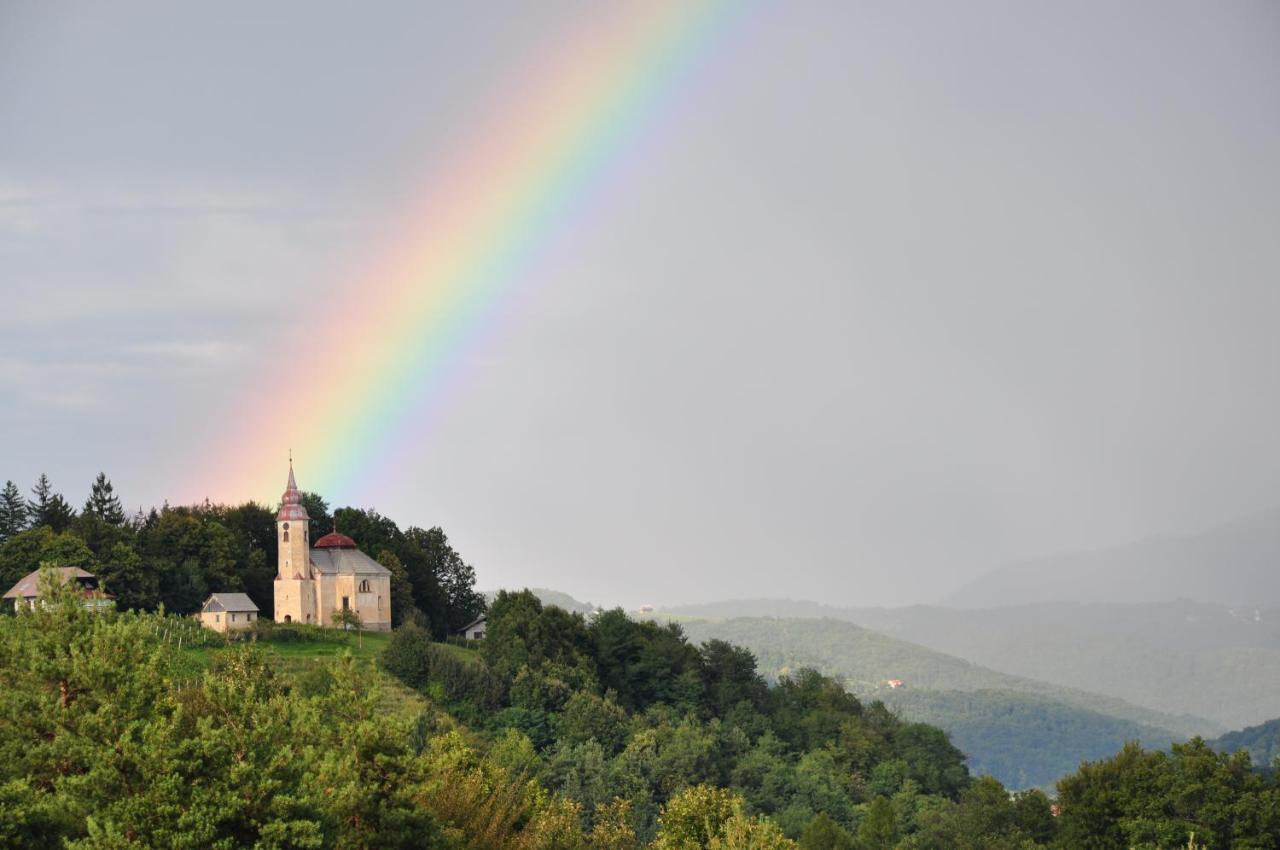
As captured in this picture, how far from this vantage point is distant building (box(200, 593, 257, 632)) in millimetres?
91500

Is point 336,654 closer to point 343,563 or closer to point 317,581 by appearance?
point 317,581

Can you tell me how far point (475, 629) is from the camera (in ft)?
371

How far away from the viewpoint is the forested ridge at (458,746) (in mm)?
32750

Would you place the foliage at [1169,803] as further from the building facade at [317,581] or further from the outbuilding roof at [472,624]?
the outbuilding roof at [472,624]

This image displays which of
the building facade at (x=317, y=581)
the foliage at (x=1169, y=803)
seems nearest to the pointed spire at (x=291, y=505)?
the building facade at (x=317, y=581)

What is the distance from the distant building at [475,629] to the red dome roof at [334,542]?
13597 millimetres

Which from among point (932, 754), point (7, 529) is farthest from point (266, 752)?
point (932, 754)

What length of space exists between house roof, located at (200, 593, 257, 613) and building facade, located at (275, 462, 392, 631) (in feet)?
13.2

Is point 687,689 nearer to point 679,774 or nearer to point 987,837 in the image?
point 679,774

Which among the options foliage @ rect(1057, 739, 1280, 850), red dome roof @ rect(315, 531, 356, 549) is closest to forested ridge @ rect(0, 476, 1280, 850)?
foliage @ rect(1057, 739, 1280, 850)

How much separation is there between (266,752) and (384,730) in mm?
2809

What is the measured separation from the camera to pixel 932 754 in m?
112

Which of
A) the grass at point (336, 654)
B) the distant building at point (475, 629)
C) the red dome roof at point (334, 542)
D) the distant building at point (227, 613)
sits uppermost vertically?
the red dome roof at point (334, 542)

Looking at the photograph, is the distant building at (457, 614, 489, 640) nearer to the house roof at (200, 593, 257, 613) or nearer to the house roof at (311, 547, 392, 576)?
the house roof at (311, 547, 392, 576)
